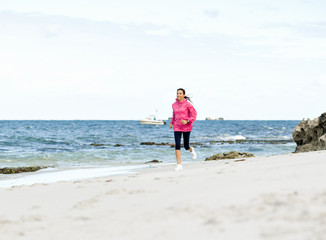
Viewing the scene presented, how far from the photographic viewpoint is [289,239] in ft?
10.7

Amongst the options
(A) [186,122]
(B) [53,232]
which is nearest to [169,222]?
(B) [53,232]

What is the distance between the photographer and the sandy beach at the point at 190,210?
12.0 feet

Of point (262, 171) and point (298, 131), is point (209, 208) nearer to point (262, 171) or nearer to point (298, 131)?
point (262, 171)

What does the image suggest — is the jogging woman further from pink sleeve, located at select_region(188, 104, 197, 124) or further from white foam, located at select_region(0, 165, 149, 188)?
white foam, located at select_region(0, 165, 149, 188)

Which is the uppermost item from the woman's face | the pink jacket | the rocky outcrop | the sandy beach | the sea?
the woman's face

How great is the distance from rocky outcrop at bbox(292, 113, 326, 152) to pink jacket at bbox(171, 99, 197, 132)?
17.5 ft

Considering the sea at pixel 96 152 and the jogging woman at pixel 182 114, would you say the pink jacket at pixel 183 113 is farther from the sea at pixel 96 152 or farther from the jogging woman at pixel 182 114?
the sea at pixel 96 152

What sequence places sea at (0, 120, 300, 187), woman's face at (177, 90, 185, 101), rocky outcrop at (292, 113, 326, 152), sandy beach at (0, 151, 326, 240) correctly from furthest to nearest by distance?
rocky outcrop at (292, 113, 326, 152)
sea at (0, 120, 300, 187)
woman's face at (177, 90, 185, 101)
sandy beach at (0, 151, 326, 240)

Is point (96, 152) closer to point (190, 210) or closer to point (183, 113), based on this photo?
point (183, 113)

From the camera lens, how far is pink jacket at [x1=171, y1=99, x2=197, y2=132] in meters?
9.38

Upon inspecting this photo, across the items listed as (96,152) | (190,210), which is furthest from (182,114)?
(96,152)

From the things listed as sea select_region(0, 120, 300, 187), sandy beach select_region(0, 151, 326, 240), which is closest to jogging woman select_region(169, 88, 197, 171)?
sea select_region(0, 120, 300, 187)

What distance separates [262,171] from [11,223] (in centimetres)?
360

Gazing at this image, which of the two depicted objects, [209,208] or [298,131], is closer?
[209,208]
